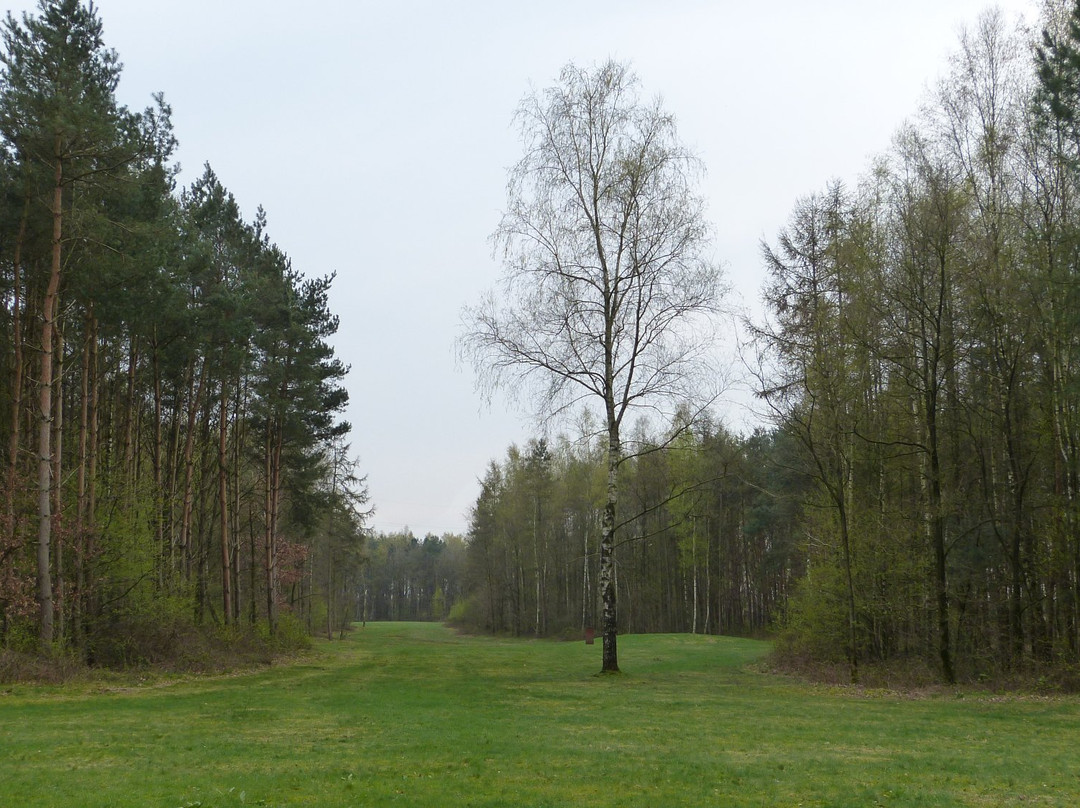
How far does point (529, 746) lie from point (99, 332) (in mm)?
17426

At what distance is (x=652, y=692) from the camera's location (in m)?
17.5

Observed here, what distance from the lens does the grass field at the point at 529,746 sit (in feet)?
24.5

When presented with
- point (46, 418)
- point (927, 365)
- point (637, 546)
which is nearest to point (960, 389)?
point (927, 365)

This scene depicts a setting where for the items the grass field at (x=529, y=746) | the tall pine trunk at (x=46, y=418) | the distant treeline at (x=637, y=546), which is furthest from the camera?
the distant treeline at (x=637, y=546)

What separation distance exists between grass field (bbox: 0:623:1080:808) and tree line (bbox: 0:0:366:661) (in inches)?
132

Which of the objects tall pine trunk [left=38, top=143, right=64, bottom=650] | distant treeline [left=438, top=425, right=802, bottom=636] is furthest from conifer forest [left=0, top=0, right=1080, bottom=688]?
distant treeline [left=438, top=425, right=802, bottom=636]

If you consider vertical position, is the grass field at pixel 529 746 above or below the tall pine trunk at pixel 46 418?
below

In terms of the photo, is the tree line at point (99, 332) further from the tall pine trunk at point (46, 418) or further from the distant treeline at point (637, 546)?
the distant treeline at point (637, 546)

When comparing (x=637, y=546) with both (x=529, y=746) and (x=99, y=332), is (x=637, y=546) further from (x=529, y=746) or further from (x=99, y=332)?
(x=529, y=746)

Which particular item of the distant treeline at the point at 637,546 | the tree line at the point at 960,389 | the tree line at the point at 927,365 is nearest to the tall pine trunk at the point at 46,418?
the tree line at the point at 927,365

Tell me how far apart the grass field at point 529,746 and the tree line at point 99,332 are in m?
3.35

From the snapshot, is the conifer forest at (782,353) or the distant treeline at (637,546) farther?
the distant treeline at (637,546)

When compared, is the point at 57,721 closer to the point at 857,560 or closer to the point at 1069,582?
the point at 857,560

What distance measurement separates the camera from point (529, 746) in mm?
10266
